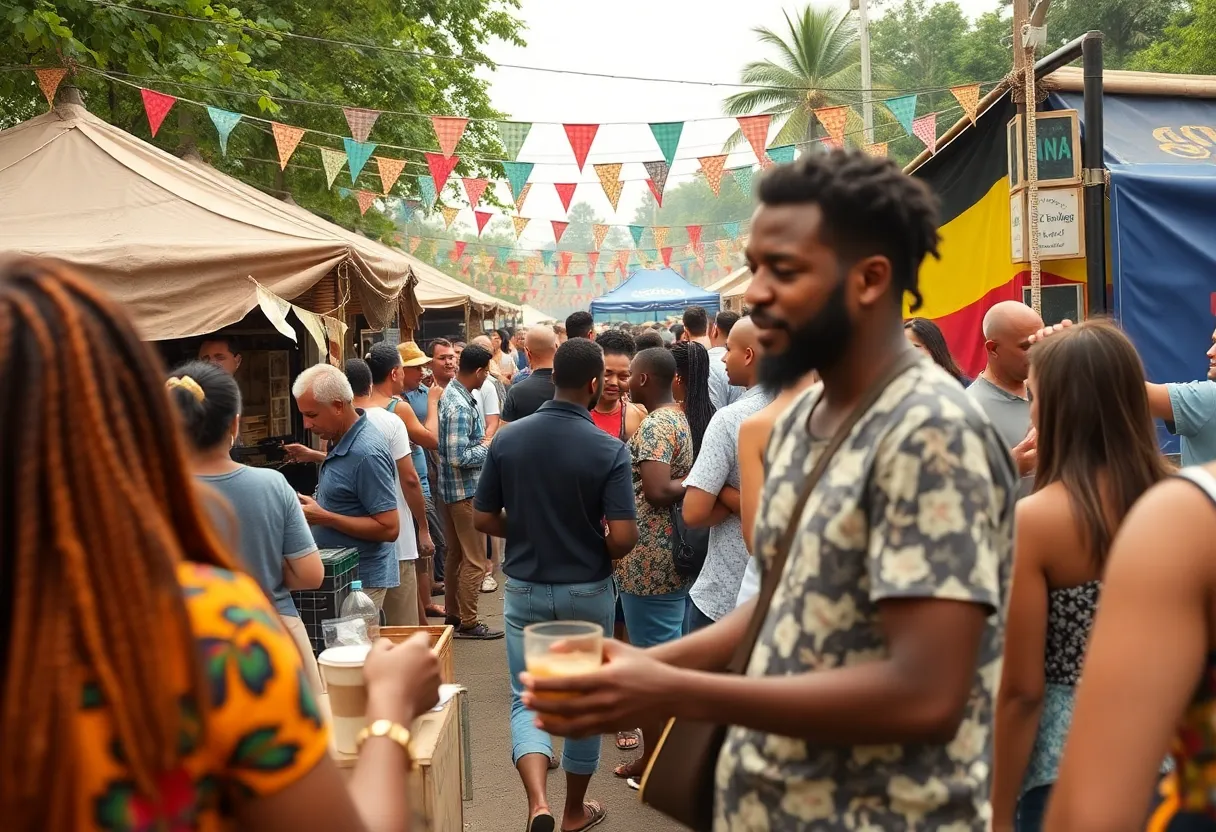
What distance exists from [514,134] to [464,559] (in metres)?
6.20

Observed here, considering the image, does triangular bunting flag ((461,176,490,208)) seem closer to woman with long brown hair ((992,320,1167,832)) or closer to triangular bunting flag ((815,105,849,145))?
triangular bunting flag ((815,105,849,145))

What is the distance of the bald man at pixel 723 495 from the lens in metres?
4.52

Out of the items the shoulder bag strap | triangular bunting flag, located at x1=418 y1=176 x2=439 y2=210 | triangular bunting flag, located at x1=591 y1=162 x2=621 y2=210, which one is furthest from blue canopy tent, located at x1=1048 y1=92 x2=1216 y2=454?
triangular bunting flag, located at x1=418 y1=176 x2=439 y2=210

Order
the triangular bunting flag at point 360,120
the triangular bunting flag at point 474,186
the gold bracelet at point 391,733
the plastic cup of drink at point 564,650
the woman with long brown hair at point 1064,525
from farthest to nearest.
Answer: the triangular bunting flag at point 474,186, the triangular bunting flag at point 360,120, the woman with long brown hair at point 1064,525, the plastic cup of drink at point 564,650, the gold bracelet at point 391,733

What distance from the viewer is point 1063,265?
7.03 m

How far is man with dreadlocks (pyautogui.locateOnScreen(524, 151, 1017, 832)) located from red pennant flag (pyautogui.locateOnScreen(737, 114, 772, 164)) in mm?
11636

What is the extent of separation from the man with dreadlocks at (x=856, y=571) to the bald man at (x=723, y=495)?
8.08ft

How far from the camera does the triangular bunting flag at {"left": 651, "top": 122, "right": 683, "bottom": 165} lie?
1246cm

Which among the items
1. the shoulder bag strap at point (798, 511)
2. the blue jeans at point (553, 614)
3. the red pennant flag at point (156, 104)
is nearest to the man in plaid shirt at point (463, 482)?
the blue jeans at point (553, 614)

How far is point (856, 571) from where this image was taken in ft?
5.66

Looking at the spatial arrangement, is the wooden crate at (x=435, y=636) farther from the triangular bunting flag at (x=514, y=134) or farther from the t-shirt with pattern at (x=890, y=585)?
the triangular bunting flag at (x=514, y=134)

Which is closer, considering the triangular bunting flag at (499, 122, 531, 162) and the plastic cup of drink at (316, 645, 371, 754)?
the plastic cup of drink at (316, 645, 371, 754)

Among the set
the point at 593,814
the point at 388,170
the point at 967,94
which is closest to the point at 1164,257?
the point at 967,94

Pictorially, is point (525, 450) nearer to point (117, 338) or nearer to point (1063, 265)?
point (117, 338)
